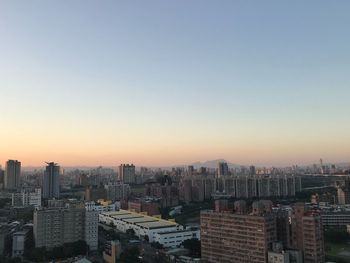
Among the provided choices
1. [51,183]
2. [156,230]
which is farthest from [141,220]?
[51,183]

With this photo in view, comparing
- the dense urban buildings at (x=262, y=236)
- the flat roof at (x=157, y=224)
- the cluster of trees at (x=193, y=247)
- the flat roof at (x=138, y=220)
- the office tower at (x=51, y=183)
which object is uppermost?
the office tower at (x=51, y=183)

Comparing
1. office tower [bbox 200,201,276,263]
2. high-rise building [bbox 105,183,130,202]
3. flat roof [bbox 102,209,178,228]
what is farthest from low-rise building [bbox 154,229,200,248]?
high-rise building [bbox 105,183,130,202]

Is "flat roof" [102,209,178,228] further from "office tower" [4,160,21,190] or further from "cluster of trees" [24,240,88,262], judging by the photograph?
"office tower" [4,160,21,190]

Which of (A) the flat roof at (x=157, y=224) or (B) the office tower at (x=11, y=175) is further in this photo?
(B) the office tower at (x=11, y=175)

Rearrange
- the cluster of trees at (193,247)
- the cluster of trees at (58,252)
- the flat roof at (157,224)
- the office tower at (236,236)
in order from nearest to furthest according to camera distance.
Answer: the office tower at (236,236) → the cluster of trees at (58,252) → the cluster of trees at (193,247) → the flat roof at (157,224)

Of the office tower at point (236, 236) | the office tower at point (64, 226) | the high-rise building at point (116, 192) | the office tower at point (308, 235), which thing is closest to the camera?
the office tower at point (308, 235)

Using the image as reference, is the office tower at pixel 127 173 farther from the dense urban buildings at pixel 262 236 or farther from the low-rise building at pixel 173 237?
the dense urban buildings at pixel 262 236

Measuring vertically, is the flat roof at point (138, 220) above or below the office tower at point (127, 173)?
below

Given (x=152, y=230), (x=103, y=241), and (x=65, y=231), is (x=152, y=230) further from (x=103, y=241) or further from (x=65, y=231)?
(x=65, y=231)

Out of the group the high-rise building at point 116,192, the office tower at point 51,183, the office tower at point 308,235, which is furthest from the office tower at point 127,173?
the office tower at point 308,235
